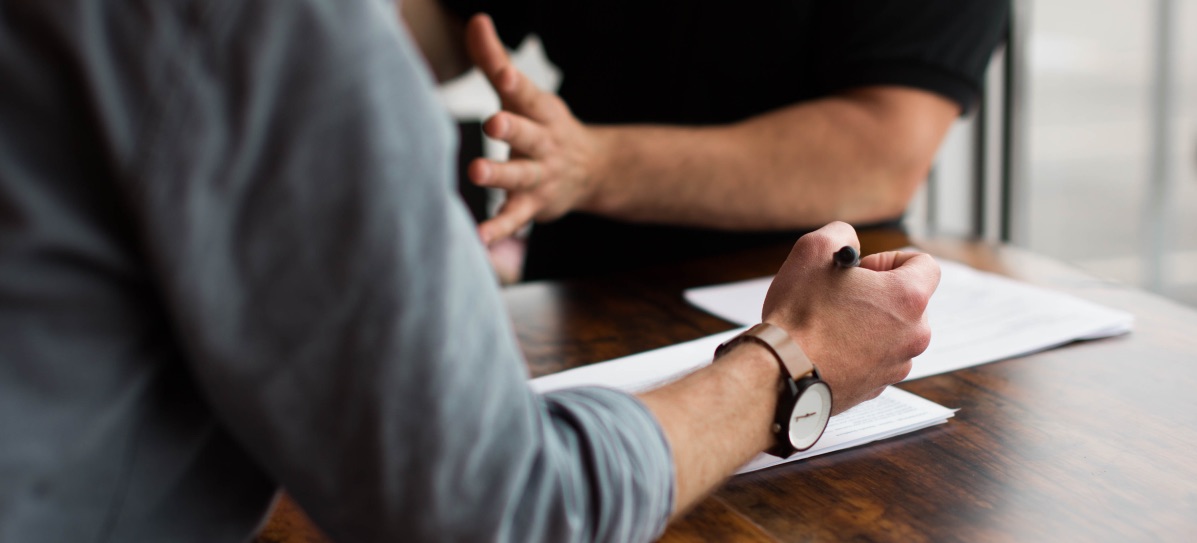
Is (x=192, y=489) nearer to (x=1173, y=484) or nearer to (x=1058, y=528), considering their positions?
(x=1058, y=528)

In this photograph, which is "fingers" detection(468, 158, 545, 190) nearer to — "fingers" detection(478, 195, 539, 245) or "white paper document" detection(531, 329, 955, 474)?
"fingers" detection(478, 195, 539, 245)

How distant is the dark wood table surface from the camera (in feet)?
1.91

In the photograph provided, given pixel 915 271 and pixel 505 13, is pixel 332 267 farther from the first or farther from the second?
pixel 505 13

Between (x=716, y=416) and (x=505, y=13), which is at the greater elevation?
(x=505, y=13)

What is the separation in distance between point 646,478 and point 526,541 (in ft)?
0.26

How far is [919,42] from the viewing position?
1.33 meters

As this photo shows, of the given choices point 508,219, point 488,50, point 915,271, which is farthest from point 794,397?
point 488,50

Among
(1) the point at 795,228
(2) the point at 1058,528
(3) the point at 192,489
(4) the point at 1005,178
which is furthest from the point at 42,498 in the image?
(4) the point at 1005,178

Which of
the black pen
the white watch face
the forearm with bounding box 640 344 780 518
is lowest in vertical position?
the white watch face

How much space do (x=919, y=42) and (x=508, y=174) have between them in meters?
0.66

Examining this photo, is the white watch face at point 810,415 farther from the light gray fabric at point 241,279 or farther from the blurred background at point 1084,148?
the blurred background at point 1084,148

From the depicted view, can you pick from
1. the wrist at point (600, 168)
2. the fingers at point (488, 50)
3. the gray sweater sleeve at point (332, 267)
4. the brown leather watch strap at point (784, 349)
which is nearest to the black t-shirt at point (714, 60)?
the wrist at point (600, 168)

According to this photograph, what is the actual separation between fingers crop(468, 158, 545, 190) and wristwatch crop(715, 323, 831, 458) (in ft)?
1.54

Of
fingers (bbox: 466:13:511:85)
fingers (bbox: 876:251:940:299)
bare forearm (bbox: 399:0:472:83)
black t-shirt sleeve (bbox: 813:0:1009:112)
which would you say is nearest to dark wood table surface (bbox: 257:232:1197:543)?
fingers (bbox: 876:251:940:299)
